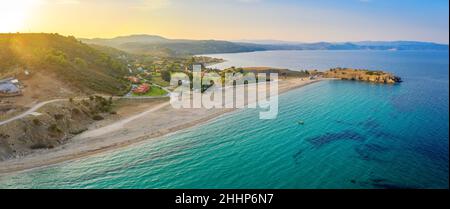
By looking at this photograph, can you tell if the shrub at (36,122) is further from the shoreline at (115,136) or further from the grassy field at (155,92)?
the grassy field at (155,92)

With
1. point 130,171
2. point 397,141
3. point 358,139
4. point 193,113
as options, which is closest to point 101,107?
point 193,113

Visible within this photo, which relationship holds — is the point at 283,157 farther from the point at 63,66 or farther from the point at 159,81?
the point at 159,81

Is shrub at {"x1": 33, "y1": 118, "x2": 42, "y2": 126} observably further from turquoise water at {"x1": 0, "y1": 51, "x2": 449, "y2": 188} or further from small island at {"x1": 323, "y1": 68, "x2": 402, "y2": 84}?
small island at {"x1": 323, "y1": 68, "x2": 402, "y2": 84}

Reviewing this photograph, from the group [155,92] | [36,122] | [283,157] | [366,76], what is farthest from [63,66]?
[366,76]

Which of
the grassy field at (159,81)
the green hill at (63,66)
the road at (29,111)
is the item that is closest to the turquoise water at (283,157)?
the road at (29,111)

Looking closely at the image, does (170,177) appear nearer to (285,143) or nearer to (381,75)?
(285,143)
